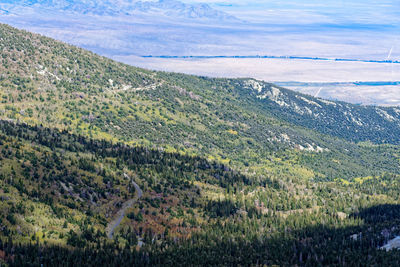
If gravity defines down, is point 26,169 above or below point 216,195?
above

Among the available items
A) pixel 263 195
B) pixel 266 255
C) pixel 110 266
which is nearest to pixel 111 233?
pixel 110 266

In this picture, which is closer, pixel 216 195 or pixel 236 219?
pixel 236 219

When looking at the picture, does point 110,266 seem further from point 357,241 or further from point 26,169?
point 357,241

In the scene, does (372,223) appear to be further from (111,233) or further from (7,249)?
(7,249)

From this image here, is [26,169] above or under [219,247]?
above

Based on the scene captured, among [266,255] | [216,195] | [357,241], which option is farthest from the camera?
[216,195]

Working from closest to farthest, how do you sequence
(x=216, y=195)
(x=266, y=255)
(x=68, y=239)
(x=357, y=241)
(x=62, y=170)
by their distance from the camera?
(x=68, y=239), (x=266, y=255), (x=357, y=241), (x=62, y=170), (x=216, y=195)

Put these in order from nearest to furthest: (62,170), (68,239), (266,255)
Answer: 1. (68,239)
2. (266,255)
3. (62,170)

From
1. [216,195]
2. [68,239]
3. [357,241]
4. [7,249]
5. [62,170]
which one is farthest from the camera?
[216,195]

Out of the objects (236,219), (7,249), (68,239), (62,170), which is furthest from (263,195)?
(7,249)
